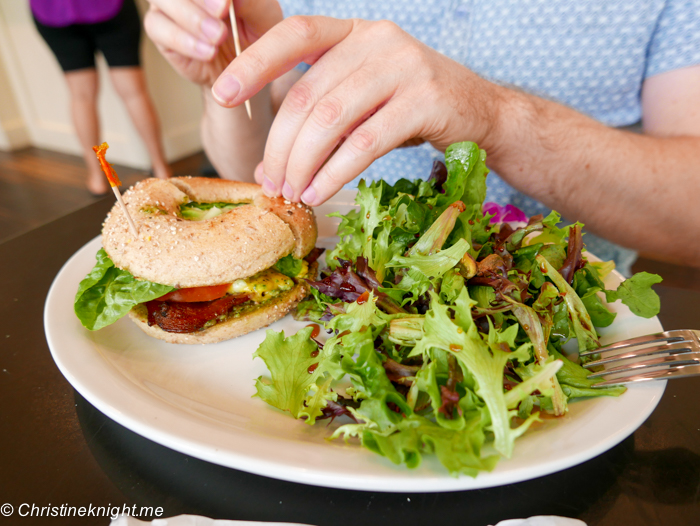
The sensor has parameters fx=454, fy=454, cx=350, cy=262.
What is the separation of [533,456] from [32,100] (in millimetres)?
7250

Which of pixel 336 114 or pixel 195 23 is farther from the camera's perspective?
pixel 195 23

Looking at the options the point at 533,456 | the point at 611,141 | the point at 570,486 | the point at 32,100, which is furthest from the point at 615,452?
the point at 32,100

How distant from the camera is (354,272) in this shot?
1170 millimetres

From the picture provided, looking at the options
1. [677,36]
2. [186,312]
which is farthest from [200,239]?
[677,36]

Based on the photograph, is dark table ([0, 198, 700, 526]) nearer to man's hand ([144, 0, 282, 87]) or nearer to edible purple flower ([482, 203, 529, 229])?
edible purple flower ([482, 203, 529, 229])

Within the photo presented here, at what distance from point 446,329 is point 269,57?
75cm

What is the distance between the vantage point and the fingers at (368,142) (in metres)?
1.14

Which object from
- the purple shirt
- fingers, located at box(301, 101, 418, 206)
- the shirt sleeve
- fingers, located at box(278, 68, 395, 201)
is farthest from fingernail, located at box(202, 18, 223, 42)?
the purple shirt

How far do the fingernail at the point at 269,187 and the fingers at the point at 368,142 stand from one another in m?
0.19

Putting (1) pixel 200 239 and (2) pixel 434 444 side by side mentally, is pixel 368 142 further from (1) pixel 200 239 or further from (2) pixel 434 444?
(2) pixel 434 444

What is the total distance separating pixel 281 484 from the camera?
0.81 meters

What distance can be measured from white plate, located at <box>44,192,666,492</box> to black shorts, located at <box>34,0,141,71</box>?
3.90 meters

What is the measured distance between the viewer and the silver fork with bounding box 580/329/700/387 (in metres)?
0.86

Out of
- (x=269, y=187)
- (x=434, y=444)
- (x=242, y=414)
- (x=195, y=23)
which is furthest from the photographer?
(x=269, y=187)
